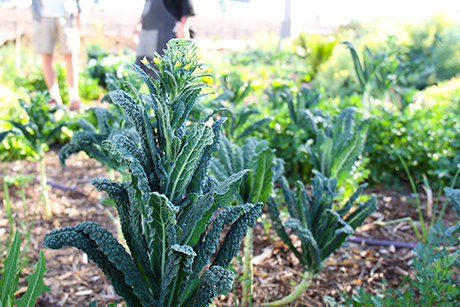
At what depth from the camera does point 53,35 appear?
4.71m

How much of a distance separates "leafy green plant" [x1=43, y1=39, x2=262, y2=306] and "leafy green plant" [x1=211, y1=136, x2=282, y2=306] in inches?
15.6

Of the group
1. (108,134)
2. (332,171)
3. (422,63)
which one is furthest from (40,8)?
(422,63)

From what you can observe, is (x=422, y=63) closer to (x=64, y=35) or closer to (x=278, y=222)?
(x=64, y=35)

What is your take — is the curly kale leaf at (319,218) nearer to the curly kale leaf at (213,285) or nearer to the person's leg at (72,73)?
the curly kale leaf at (213,285)

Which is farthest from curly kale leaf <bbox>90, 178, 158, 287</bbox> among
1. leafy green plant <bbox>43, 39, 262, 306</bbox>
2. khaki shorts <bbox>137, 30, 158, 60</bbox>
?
khaki shorts <bbox>137, 30, 158, 60</bbox>

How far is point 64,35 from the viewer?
4688 mm

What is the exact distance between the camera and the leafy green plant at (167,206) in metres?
1.02

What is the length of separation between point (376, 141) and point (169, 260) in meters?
2.82

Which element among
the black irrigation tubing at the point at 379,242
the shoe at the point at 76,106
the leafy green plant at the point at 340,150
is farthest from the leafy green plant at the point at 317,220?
the shoe at the point at 76,106

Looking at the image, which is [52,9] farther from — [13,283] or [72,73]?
[13,283]

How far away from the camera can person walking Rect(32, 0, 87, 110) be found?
4555 millimetres

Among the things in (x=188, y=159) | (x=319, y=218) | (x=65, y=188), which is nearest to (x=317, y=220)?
(x=319, y=218)

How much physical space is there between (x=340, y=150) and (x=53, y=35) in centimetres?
428

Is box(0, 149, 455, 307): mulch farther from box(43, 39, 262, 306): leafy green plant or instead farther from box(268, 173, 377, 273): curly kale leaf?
box(43, 39, 262, 306): leafy green plant
